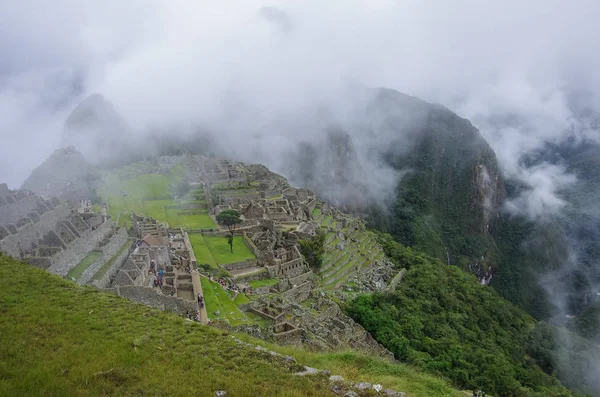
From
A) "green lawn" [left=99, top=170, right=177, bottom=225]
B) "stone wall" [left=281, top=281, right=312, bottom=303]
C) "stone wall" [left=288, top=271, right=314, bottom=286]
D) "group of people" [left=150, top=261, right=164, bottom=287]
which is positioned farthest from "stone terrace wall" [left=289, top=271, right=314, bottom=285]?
"green lawn" [left=99, top=170, right=177, bottom=225]

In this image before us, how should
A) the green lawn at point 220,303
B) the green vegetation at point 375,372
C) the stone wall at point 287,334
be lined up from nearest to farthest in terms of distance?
the green vegetation at point 375,372 < the stone wall at point 287,334 < the green lawn at point 220,303

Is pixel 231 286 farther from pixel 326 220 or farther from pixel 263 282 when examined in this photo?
pixel 326 220

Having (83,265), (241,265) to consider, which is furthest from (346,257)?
(83,265)

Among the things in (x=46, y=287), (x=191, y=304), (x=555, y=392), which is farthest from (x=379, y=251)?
(x=46, y=287)

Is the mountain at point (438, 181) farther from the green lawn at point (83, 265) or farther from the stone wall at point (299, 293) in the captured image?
the green lawn at point (83, 265)

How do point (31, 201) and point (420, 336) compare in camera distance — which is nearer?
point (31, 201)

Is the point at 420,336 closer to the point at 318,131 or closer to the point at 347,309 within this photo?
the point at 347,309

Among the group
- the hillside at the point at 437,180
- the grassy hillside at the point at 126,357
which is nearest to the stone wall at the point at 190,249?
the grassy hillside at the point at 126,357
